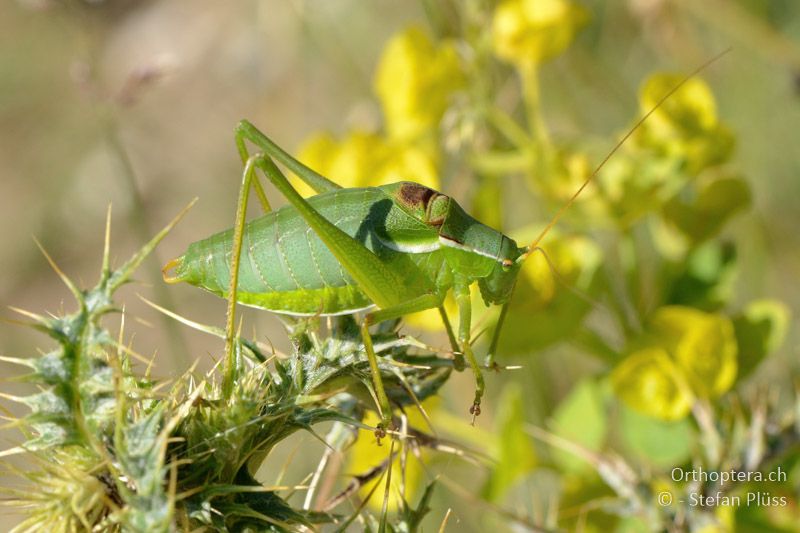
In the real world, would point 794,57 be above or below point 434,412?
above

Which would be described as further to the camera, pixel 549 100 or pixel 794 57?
pixel 549 100

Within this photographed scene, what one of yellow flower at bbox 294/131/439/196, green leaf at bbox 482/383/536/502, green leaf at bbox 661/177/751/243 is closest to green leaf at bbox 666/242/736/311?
green leaf at bbox 661/177/751/243

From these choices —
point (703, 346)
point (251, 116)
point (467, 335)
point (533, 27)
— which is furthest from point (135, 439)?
point (251, 116)

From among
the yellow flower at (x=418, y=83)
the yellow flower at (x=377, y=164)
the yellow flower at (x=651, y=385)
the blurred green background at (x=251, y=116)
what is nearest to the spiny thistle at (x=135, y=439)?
the blurred green background at (x=251, y=116)

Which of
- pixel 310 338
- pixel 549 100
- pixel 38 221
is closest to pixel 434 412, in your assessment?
pixel 310 338

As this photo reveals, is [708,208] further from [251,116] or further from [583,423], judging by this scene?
[251,116]

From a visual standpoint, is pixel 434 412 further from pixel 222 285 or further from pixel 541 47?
pixel 541 47
